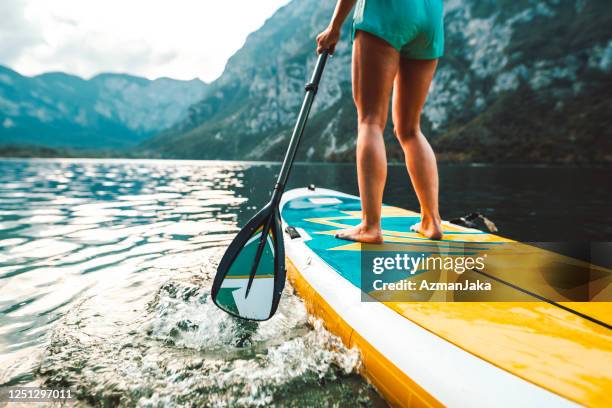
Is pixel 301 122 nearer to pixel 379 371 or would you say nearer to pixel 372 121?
pixel 372 121

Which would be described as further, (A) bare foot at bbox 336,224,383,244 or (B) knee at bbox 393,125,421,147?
(B) knee at bbox 393,125,421,147

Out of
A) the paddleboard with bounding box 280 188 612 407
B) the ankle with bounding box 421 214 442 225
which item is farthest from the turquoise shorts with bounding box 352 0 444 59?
the paddleboard with bounding box 280 188 612 407

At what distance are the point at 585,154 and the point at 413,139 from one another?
9632 cm

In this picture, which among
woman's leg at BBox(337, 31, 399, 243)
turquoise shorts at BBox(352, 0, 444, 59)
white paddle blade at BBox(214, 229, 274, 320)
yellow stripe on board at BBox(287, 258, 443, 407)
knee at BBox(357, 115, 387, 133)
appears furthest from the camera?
knee at BBox(357, 115, 387, 133)

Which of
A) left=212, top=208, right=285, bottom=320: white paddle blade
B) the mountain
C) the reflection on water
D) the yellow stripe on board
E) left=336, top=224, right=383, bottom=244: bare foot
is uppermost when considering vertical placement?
the mountain

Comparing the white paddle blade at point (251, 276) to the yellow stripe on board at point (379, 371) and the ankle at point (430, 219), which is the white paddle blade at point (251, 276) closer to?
the yellow stripe on board at point (379, 371)

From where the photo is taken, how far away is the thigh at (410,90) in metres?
3.01

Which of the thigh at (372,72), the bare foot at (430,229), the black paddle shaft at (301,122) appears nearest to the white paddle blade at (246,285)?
the black paddle shaft at (301,122)

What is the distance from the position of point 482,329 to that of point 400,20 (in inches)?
83.3

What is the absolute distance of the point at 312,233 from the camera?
3361 mm

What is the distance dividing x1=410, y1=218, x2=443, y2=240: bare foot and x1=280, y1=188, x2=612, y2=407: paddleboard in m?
0.35

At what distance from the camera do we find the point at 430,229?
3.17 m

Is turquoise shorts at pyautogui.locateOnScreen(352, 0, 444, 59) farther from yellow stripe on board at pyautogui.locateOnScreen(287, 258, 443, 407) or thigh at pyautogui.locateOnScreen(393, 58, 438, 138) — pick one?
yellow stripe on board at pyautogui.locateOnScreen(287, 258, 443, 407)

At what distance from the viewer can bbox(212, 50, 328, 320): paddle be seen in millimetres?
2287
